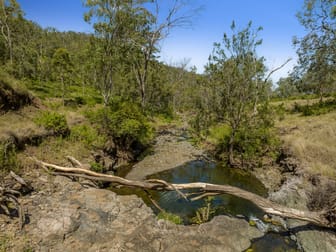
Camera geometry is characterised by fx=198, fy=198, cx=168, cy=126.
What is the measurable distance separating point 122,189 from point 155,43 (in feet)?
47.2

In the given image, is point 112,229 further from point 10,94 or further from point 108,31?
point 108,31

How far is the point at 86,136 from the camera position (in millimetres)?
11203

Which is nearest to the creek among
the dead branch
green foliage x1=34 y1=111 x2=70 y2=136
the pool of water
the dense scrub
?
the pool of water

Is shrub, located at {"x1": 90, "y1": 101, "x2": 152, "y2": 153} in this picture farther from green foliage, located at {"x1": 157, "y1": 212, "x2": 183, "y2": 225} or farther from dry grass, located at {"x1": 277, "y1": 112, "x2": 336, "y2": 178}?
dry grass, located at {"x1": 277, "y1": 112, "x2": 336, "y2": 178}

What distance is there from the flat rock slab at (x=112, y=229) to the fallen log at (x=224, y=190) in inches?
31.9

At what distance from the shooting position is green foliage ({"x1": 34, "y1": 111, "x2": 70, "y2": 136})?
32.2 ft

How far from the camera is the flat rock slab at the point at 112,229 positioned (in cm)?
472

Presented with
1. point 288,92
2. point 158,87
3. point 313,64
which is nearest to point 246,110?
point 313,64

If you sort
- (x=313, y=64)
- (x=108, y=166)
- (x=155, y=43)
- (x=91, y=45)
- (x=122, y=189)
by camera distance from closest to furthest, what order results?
(x=122, y=189), (x=108, y=166), (x=91, y=45), (x=155, y=43), (x=313, y=64)

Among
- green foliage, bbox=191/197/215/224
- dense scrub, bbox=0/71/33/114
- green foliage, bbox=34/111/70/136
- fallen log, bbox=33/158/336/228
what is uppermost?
dense scrub, bbox=0/71/33/114

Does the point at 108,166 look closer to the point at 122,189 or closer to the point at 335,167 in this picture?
the point at 122,189

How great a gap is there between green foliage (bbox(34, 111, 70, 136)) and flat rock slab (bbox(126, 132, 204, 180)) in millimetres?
4198

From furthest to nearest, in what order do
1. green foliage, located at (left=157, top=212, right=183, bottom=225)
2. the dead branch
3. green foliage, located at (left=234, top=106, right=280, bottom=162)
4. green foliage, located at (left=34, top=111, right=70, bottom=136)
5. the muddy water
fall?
green foliage, located at (left=234, top=106, right=280, bottom=162), green foliage, located at (left=34, top=111, right=70, bottom=136), the dead branch, green foliage, located at (left=157, top=212, right=183, bottom=225), the muddy water

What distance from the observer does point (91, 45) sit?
14602 mm
